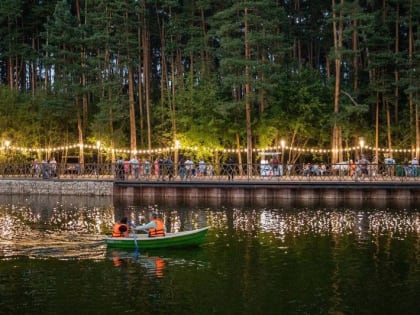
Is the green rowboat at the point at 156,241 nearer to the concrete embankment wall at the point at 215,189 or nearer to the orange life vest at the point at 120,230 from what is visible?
the orange life vest at the point at 120,230

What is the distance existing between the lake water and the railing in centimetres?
864

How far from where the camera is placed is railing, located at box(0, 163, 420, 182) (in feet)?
136

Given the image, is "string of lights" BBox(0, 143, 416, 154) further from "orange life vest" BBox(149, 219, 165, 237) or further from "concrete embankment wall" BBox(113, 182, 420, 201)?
"orange life vest" BBox(149, 219, 165, 237)

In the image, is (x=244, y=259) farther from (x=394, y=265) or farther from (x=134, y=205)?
(x=134, y=205)

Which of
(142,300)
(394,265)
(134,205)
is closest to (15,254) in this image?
(142,300)

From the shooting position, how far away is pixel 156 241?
22.4m

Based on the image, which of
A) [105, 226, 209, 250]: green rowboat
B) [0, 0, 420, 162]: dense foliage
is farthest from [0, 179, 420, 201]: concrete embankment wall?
[105, 226, 209, 250]: green rowboat

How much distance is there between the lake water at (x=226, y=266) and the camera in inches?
610

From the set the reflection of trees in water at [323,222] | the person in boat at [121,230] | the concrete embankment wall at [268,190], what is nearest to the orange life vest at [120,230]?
the person in boat at [121,230]

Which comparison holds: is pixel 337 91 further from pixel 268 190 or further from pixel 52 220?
pixel 52 220

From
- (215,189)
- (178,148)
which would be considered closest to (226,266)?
(215,189)

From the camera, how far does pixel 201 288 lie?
670 inches

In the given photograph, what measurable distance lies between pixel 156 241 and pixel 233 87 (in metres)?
33.1

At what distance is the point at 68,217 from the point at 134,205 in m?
6.89
